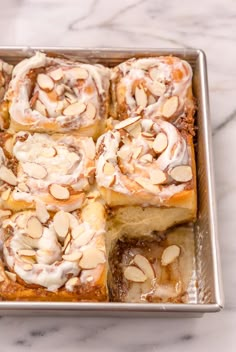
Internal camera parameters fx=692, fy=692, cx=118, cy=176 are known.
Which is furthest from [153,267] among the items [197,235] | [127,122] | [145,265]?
[127,122]

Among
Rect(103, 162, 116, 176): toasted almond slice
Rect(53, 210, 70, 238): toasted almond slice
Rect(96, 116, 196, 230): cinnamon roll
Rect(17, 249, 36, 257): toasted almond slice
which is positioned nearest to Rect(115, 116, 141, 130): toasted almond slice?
Rect(96, 116, 196, 230): cinnamon roll

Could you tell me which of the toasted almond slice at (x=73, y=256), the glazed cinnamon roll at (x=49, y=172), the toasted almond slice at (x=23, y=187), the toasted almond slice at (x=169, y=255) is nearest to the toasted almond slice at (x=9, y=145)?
the glazed cinnamon roll at (x=49, y=172)

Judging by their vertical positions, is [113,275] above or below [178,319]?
above

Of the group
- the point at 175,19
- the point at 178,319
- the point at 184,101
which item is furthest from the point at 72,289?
the point at 175,19

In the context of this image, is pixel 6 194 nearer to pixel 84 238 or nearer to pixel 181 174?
pixel 84 238

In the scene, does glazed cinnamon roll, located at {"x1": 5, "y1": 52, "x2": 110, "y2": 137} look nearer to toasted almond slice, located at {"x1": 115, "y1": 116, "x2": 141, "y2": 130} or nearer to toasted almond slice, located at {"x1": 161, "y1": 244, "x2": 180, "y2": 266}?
toasted almond slice, located at {"x1": 115, "y1": 116, "x2": 141, "y2": 130}

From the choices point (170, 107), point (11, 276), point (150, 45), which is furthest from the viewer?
point (150, 45)

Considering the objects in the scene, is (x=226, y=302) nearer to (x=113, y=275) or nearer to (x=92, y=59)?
(x=113, y=275)
